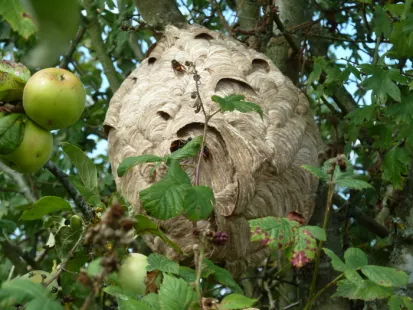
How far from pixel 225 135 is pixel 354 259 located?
0.81m

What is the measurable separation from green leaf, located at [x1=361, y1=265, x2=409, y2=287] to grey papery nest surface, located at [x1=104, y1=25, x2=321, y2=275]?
656 millimetres

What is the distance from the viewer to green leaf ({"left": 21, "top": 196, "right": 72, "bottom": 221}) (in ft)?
5.34

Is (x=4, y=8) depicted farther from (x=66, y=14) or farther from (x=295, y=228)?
(x=295, y=228)

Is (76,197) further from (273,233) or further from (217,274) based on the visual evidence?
(273,233)

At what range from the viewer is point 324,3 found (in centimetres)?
406

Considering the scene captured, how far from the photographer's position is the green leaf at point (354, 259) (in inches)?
72.0

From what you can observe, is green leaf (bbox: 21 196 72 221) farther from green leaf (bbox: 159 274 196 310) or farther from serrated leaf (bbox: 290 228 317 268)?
serrated leaf (bbox: 290 228 317 268)

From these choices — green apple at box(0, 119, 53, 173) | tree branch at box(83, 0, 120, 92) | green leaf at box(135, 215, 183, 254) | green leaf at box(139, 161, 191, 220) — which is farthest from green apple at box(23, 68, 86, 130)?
tree branch at box(83, 0, 120, 92)

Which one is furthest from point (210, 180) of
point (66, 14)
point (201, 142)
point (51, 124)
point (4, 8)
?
point (66, 14)

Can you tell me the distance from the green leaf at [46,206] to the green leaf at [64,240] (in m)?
0.07

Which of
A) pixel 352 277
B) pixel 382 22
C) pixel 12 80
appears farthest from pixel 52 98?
pixel 382 22

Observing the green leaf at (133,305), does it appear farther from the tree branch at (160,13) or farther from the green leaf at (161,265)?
the tree branch at (160,13)

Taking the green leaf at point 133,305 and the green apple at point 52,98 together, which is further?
the green apple at point 52,98

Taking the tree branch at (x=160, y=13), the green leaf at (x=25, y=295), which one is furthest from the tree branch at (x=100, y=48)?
the green leaf at (x=25, y=295)
